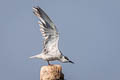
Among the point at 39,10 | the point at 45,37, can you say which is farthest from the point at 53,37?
the point at 39,10

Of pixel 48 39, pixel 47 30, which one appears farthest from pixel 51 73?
pixel 47 30

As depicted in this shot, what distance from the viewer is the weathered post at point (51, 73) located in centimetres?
1383

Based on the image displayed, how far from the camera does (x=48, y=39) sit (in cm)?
1515

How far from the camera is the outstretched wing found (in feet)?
48.3

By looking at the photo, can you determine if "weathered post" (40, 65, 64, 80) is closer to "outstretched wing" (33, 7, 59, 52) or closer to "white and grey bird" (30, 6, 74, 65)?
"white and grey bird" (30, 6, 74, 65)

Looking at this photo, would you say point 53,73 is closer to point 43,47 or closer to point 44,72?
point 44,72

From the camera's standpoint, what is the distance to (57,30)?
48.9 ft

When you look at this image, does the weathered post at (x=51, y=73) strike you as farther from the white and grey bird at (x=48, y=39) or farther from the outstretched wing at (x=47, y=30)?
the outstretched wing at (x=47, y=30)

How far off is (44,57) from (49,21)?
1.39 meters

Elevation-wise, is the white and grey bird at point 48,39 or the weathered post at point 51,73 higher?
the white and grey bird at point 48,39

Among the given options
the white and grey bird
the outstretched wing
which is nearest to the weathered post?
the white and grey bird

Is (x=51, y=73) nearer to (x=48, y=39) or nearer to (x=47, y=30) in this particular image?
(x=48, y=39)

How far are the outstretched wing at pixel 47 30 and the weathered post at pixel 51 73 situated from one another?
1320 millimetres

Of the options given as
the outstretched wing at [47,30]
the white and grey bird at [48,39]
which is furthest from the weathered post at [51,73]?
the outstretched wing at [47,30]
